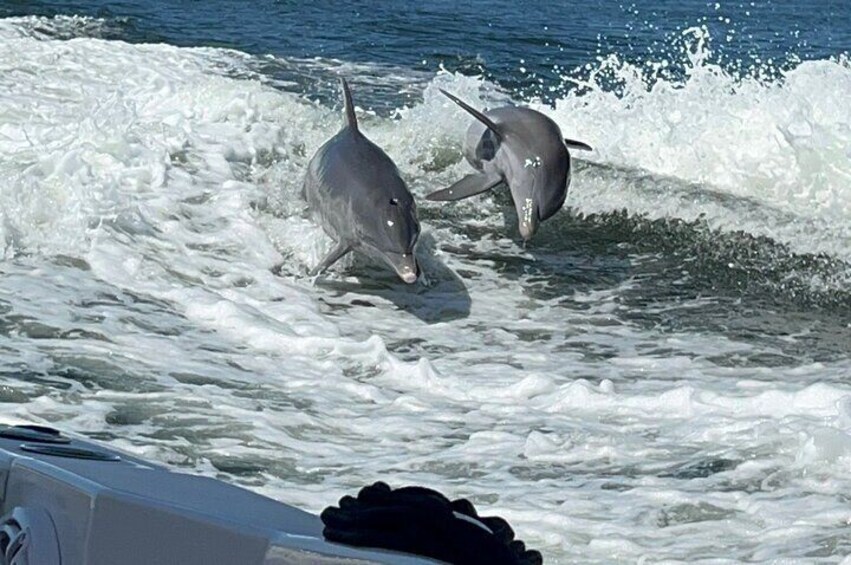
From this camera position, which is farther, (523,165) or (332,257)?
(523,165)

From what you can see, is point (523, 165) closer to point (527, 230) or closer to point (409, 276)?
point (527, 230)

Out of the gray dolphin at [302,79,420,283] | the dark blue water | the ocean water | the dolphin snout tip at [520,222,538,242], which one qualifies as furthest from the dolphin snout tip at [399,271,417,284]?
the dark blue water

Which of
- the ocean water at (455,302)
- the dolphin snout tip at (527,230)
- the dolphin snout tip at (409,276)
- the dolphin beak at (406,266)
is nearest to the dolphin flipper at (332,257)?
the ocean water at (455,302)

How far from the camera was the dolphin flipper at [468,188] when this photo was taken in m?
10.8

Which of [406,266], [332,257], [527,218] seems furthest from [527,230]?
[332,257]

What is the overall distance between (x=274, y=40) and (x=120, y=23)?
76.5 inches

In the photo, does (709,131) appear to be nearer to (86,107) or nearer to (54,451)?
(86,107)

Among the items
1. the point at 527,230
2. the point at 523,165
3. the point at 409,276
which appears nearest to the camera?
the point at 409,276

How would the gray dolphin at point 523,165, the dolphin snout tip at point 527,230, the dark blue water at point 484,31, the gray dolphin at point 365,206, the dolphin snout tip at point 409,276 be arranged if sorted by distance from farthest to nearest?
1. the dark blue water at point 484,31
2. the gray dolphin at point 523,165
3. the dolphin snout tip at point 527,230
4. the gray dolphin at point 365,206
5. the dolphin snout tip at point 409,276

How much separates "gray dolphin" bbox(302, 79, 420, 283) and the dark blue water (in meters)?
7.67

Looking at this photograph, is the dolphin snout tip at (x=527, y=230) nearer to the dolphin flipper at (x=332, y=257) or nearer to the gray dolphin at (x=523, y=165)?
the gray dolphin at (x=523, y=165)

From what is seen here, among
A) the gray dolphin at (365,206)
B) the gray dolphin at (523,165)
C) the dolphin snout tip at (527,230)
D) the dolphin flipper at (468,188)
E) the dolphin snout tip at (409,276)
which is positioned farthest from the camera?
the dolphin flipper at (468,188)

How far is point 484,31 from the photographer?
68.6 ft

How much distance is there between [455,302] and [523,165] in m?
1.46
